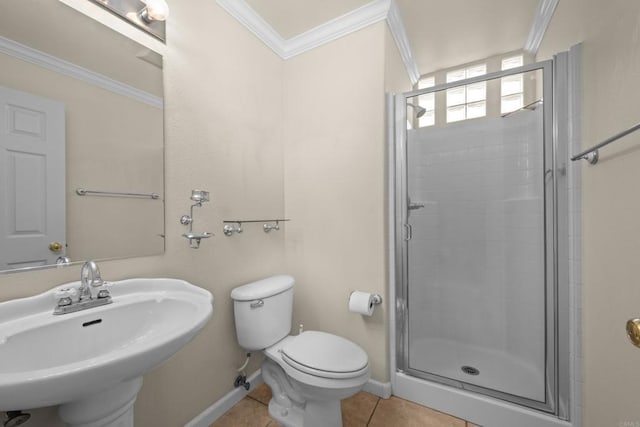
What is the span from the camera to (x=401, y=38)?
1.81m

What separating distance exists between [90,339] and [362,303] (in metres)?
1.22

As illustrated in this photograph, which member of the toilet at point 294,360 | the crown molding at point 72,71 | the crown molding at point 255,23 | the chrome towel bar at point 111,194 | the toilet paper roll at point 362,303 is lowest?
the toilet at point 294,360

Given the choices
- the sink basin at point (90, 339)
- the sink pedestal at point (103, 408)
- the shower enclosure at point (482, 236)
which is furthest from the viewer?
the shower enclosure at point (482, 236)

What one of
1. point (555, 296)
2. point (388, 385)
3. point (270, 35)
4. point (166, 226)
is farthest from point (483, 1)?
point (388, 385)

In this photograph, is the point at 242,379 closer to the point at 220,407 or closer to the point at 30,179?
the point at 220,407

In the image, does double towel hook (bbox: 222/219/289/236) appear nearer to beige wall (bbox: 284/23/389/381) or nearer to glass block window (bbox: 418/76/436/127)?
beige wall (bbox: 284/23/389/381)

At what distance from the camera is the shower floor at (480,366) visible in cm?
138

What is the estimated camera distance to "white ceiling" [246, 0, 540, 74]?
1.57 metres

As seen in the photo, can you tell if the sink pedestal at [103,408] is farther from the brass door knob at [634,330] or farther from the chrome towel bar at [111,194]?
the brass door knob at [634,330]

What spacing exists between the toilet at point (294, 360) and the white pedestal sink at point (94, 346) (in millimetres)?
446

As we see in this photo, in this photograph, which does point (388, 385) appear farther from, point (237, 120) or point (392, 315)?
point (237, 120)

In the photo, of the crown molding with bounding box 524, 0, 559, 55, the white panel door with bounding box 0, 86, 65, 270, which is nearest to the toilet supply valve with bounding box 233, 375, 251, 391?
the white panel door with bounding box 0, 86, 65, 270

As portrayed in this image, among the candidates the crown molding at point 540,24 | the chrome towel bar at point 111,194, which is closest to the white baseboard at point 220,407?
the chrome towel bar at point 111,194

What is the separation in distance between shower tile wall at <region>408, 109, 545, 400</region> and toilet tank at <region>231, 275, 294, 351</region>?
0.87 metres
